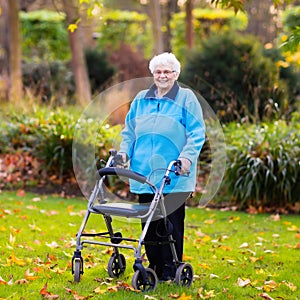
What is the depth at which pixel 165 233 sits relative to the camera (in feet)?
16.1

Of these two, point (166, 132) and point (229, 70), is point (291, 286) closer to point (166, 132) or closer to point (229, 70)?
point (166, 132)

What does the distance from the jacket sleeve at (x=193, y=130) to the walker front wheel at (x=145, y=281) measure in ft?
2.75

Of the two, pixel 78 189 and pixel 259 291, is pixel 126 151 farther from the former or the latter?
pixel 78 189

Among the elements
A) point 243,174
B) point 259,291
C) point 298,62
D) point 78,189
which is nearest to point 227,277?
point 259,291

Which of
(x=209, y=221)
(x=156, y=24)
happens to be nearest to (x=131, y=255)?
(x=209, y=221)

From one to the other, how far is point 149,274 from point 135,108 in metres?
1.23

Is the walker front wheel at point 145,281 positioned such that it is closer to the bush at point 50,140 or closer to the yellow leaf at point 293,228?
the yellow leaf at point 293,228

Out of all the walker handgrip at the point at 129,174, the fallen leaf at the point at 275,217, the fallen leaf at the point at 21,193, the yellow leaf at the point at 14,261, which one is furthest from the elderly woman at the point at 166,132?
the fallen leaf at the point at 21,193

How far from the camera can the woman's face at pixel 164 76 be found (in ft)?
15.9

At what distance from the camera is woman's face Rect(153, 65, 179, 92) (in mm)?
4844

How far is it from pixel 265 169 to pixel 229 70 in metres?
4.19

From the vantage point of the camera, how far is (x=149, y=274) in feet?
15.4

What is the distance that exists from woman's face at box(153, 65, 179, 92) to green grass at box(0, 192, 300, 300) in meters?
1.45

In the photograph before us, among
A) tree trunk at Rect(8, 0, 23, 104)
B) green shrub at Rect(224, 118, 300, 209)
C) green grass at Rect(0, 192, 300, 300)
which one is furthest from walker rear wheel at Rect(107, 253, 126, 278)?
tree trunk at Rect(8, 0, 23, 104)
